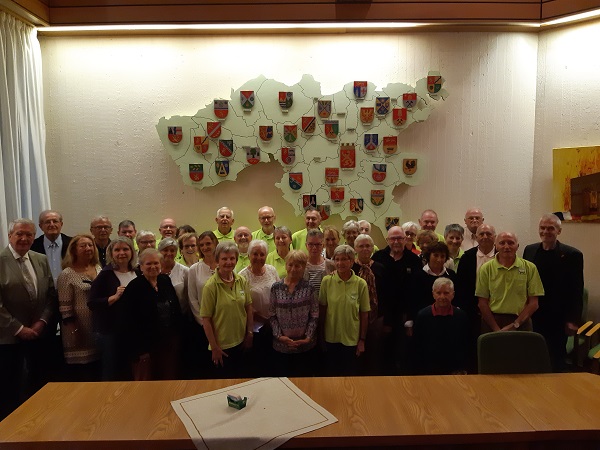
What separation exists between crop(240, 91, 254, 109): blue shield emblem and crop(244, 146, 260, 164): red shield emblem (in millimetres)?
452

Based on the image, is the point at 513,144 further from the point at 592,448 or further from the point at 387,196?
the point at 592,448

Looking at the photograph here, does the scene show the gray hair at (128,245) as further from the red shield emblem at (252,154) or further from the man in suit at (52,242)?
the red shield emblem at (252,154)

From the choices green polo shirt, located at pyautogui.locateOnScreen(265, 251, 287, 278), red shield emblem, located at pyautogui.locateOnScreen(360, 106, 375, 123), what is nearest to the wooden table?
green polo shirt, located at pyautogui.locateOnScreen(265, 251, 287, 278)

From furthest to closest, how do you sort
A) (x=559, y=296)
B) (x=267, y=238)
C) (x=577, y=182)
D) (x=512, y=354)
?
(x=577, y=182) → (x=267, y=238) → (x=559, y=296) → (x=512, y=354)

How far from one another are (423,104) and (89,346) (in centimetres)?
398

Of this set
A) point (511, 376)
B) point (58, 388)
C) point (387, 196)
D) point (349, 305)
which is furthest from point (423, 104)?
point (58, 388)

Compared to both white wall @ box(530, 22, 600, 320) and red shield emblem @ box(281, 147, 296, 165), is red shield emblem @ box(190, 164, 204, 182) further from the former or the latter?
white wall @ box(530, 22, 600, 320)

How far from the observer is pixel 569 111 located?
16.4 feet

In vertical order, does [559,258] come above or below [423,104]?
below

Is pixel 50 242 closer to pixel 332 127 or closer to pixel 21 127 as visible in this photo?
pixel 21 127

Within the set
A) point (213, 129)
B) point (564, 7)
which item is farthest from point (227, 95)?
point (564, 7)

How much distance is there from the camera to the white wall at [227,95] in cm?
521

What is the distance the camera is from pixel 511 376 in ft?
8.02

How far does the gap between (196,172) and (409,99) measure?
243 cm
